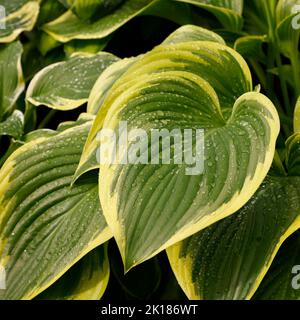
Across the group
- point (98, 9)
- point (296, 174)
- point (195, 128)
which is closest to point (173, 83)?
point (195, 128)

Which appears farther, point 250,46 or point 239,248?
point 250,46

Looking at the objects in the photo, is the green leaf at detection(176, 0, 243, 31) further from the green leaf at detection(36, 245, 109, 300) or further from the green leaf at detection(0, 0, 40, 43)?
the green leaf at detection(36, 245, 109, 300)

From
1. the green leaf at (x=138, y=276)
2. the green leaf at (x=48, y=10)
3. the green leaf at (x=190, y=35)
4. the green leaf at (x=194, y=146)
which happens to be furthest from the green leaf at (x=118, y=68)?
the green leaf at (x=48, y=10)

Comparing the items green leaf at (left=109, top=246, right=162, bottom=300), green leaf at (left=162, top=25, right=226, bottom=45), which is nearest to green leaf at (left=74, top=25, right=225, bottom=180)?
green leaf at (left=162, top=25, right=226, bottom=45)

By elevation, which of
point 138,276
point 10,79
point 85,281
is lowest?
point 138,276

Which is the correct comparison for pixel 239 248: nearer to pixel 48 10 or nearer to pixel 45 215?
pixel 45 215

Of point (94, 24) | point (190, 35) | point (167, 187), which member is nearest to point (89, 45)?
point (94, 24)

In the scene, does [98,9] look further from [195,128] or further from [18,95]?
[195,128]

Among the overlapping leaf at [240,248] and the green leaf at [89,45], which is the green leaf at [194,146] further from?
the green leaf at [89,45]
